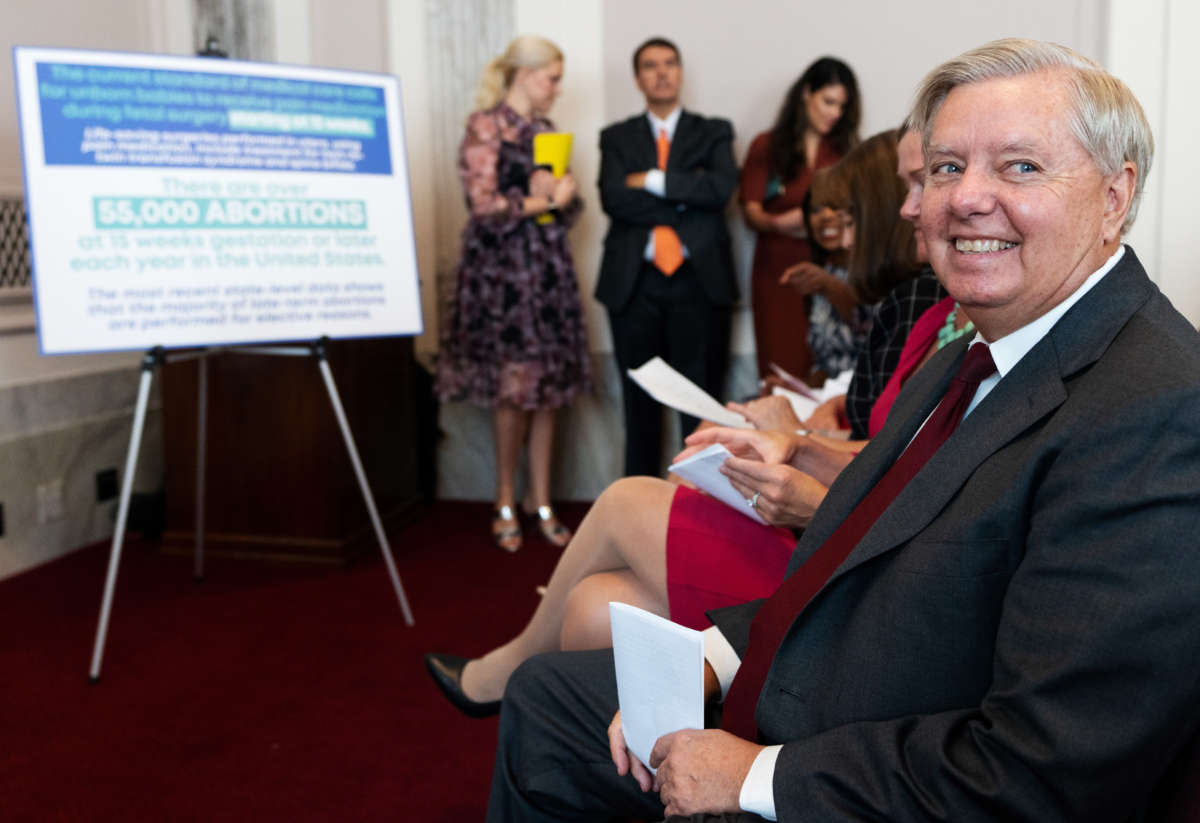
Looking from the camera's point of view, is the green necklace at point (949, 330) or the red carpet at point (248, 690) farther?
the red carpet at point (248, 690)

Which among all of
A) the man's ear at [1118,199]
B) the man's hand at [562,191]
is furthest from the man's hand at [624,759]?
the man's hand at [562,191]

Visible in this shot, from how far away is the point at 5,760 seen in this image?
7.41ft

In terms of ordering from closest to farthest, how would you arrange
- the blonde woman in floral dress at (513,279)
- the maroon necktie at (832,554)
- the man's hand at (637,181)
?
the maroon necktie at (832,554) < the blonde woman in floral dress at (513,279) < the man's hand at (637,181)

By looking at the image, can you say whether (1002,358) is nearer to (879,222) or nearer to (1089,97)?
(1089,97)

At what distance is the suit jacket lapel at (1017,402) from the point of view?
958 mm

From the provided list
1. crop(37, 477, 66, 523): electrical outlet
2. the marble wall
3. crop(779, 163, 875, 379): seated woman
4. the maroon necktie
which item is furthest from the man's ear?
crop(37, 477, 66, 523): electrical outlet

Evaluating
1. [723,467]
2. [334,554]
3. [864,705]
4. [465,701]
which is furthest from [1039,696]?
[334,554]

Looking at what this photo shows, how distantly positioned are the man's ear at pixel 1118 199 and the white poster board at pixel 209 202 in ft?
7.67

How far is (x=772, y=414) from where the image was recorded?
222 cm

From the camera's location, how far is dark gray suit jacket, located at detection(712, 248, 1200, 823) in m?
0.80

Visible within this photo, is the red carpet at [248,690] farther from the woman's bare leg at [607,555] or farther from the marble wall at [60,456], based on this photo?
the woman's bare leg at [607,555]

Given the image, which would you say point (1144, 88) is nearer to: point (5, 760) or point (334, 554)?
point (334, 554)

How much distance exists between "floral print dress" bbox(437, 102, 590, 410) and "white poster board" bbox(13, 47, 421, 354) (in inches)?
32.8

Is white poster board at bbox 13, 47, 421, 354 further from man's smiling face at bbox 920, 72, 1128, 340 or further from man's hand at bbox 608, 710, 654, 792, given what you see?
man's smiling face at bbox 920, 72, 1128, 340
